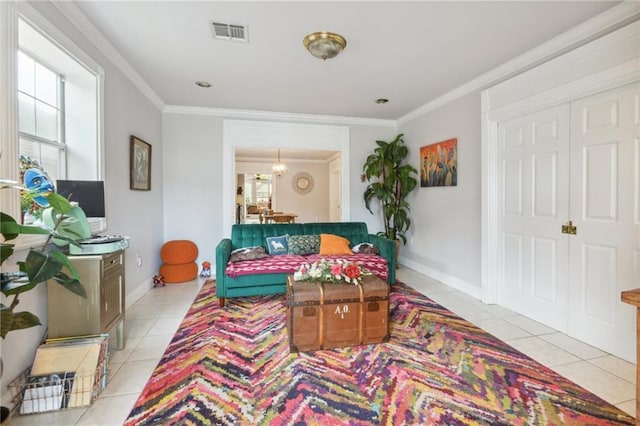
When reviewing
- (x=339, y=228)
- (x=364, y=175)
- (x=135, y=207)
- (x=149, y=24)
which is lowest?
(x=339, y=228)

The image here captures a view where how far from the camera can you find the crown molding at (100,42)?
2070mm

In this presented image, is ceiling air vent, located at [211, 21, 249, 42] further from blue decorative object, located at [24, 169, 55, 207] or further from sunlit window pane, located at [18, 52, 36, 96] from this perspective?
blue decorative object, located at [24, 169, 55, 207]

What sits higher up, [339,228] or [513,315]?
[339,228]

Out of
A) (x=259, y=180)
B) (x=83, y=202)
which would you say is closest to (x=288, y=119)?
(x=83, y=202)

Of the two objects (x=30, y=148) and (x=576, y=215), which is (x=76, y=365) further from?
(x=576, y=215)

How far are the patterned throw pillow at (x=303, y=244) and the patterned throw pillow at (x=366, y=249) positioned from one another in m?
0.52

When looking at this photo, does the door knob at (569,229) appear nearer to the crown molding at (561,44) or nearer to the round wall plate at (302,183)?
the crown molding at (561,44)

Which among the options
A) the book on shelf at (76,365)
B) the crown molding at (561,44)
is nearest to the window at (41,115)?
the book on shelf at (76,365)

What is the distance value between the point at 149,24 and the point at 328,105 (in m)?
2.45

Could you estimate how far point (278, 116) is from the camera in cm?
462

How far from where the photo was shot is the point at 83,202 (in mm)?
2012

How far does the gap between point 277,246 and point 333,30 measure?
8.05ft

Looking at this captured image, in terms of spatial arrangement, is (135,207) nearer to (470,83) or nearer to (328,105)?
(328,105)

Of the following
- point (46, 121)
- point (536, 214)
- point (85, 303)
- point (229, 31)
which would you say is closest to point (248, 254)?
→ point (85, 303)
